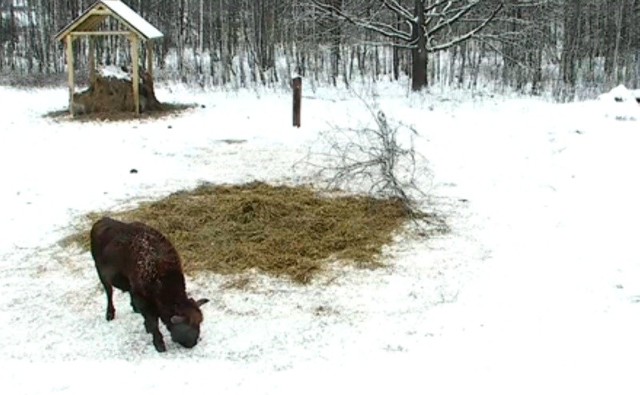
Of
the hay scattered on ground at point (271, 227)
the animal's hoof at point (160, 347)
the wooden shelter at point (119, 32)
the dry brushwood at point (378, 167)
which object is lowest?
the animal's hoof at point (160, 347)

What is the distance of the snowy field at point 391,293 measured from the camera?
4.40 meters

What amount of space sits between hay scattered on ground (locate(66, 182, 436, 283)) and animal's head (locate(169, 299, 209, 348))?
147 centimetres

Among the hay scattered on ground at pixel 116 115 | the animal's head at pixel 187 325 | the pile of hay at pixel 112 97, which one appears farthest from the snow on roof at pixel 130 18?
the animal's head at pixel 187 325

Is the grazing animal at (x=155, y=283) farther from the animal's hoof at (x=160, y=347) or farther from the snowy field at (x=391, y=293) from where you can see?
the snowy field at (x=391, y=293)

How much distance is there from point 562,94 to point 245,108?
8378 mm

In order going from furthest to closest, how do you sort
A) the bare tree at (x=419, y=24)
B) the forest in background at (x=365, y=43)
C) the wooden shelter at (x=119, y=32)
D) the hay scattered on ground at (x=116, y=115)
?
the forest in background at (x=365, y=43), the bare tree at (x=419, y=24), the wooden shelter at (x=119, y=32), the hay scattered on ground at (x=116, y=115)

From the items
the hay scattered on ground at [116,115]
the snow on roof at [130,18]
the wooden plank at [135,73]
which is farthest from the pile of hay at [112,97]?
the snow on roof at [130,18]

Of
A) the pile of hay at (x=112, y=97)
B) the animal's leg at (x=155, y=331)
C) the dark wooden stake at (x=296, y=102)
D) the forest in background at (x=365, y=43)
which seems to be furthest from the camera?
the forest in background at (x=365, y=43)

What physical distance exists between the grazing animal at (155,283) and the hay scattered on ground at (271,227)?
134 cm

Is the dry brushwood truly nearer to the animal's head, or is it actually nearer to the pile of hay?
the animal's head

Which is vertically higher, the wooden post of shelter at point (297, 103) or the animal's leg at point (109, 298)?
the wooden post of shelter at point (297, 103)

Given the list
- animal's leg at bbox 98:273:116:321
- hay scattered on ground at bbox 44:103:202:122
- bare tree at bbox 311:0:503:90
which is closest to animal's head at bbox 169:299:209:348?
animal's leg at bbox 98:273:116:321

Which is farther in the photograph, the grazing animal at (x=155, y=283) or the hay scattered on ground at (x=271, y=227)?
the hay scattered on ground at (x=271, y=227)

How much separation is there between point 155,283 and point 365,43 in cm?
1444
